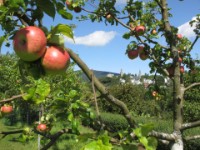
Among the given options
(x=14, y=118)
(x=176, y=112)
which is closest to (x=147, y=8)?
(x=176, y=112)

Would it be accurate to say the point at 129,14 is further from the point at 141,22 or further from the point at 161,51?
the point at 161,51

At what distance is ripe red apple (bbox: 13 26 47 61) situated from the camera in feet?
3.66

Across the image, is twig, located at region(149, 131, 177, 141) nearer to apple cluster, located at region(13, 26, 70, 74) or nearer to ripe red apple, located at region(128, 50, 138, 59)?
apple cluster, located at region(13, 26, 70, 74)

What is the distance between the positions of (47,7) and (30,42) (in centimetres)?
18

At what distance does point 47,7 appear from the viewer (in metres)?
1.22

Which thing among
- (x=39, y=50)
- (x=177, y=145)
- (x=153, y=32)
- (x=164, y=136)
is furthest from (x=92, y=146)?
(x=153, y=32)

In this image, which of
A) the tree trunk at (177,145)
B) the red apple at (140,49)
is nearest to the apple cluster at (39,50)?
the tree trunk at (177,145)

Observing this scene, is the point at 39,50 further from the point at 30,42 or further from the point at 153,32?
the point at 153,32

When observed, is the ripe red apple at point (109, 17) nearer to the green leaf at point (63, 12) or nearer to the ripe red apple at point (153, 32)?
the ripe red apple at point (153, 32)

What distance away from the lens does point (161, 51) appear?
3.56 metres

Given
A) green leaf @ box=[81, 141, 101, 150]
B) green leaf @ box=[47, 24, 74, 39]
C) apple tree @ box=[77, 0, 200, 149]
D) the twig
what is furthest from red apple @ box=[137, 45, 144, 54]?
green leaf @ box=[81, 141, 101, 150]

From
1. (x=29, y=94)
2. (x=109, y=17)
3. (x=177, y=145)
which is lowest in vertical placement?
(x=177, y=145)

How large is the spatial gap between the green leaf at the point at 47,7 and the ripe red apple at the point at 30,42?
0.10 meters

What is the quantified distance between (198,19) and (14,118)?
1704 centimetres
